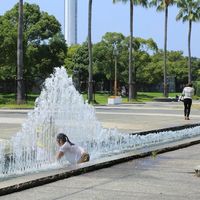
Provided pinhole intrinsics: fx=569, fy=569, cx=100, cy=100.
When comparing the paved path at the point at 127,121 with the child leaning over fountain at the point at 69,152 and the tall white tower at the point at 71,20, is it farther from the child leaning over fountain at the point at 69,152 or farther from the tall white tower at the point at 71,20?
the tall white tower at the point at 71,20

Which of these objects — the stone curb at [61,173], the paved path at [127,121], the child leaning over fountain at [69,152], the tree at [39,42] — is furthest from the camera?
the tree at [39,42]

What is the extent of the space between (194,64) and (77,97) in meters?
109

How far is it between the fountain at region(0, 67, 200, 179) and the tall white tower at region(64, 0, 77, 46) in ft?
443

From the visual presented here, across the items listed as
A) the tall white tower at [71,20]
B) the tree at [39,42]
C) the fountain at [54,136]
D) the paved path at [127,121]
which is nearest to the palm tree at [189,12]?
the tree at [39,42]

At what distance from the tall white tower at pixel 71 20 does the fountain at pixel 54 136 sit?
13504 centimetres

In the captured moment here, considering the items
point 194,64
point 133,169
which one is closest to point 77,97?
point 133,169

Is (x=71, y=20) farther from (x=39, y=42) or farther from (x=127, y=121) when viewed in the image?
(x=127, y=121)

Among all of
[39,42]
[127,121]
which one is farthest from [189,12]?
[127,121]

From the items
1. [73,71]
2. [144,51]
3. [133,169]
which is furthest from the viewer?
[144,51]

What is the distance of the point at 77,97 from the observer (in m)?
14.7

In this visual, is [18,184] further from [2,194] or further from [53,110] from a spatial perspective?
[53,110]

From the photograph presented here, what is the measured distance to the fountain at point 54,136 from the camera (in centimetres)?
1056

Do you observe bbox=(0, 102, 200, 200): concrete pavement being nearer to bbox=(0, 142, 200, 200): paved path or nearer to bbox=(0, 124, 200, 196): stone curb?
bbox=(0, 142, 200, 200): paved path

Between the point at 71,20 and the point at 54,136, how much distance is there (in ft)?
472
